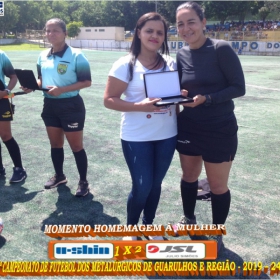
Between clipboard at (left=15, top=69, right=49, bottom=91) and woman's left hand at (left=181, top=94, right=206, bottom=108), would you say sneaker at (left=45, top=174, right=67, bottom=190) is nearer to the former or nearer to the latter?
clipboard at (left=15, top=69, right=49, bottom=91)

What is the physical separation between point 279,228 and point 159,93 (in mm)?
1914

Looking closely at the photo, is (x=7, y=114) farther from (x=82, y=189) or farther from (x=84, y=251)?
(x=84, y=251)

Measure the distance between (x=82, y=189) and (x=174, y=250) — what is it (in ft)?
5.34

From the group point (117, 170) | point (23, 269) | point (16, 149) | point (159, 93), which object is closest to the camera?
point (159, 93)

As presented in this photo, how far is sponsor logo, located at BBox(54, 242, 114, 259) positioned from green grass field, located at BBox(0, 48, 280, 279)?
0.16m

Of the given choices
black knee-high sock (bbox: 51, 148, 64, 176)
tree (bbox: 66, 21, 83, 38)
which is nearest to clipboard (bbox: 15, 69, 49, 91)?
black knee-high sock (bbox: 51, 148, 64, 176)

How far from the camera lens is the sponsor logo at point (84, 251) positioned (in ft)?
9.69

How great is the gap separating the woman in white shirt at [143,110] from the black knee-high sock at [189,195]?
0.35m

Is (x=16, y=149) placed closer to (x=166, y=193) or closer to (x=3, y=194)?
(x=3, y=194)

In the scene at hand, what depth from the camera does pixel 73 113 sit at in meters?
3.95

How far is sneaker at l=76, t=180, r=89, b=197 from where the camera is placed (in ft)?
13.7

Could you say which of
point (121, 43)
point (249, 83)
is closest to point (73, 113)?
point (249, 83)

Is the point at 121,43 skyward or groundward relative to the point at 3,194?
skyward

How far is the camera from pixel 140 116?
112 inches
